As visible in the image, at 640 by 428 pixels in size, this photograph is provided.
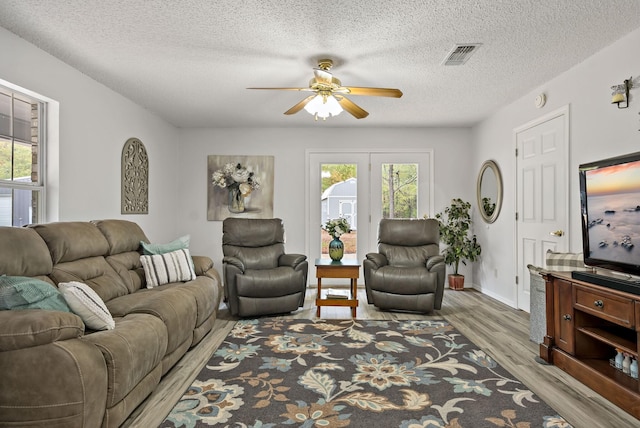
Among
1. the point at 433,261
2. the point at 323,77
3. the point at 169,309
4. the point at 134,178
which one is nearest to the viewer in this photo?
the point at 169,309

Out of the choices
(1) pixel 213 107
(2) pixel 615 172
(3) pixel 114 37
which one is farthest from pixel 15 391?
(1) pixel 213 107

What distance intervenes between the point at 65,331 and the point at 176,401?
0.84 meters

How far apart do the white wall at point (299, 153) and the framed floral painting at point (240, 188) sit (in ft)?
0.27

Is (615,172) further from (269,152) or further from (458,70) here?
(269,152)

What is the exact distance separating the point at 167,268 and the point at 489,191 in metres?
4.20

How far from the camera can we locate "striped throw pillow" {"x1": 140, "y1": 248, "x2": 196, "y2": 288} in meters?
3.38

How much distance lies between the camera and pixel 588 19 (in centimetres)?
264

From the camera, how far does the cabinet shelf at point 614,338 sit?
221 cm

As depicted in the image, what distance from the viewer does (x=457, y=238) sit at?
5625 millimetres

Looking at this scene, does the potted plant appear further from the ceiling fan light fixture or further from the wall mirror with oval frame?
the ceiling fan light fixture

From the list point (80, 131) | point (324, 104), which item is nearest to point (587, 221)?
point (324, 104)

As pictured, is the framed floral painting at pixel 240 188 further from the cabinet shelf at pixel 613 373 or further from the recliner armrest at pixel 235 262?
the cabinet shelf at pixel 613 373

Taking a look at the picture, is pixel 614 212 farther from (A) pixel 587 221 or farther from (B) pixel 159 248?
(B) pixel 159 248

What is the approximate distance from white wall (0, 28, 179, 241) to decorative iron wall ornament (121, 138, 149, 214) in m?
0.09
